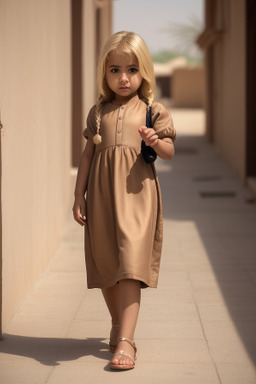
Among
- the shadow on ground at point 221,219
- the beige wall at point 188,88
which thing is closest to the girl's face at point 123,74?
the shadow on ground at point 221,219

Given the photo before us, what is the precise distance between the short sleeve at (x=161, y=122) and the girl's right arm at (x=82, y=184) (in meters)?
0.37

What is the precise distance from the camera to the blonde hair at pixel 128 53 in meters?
4.12

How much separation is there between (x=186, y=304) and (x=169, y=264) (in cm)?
141

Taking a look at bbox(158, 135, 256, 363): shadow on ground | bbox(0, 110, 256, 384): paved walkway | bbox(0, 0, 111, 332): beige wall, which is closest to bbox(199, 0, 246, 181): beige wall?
bbox(158, 135, 256, 363): shadow on ground

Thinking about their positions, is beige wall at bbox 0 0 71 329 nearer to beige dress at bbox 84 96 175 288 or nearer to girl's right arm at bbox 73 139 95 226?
girl's right arm at bbox 73 139 95 226

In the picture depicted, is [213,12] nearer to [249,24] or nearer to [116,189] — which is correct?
[249,24]

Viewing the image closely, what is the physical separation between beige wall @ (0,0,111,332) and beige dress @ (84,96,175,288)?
710 mm

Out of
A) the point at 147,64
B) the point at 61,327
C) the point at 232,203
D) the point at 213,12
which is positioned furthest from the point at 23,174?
the point at 213,12

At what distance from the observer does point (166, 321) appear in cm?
491

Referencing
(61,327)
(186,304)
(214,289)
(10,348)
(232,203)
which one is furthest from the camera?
(232,203)

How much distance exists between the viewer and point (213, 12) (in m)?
20.6

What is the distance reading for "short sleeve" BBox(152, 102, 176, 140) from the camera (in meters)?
4.14

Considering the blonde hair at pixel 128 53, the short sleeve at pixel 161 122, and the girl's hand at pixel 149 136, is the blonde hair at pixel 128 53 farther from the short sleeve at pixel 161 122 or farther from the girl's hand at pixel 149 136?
the girl's hand at pixel 149 136

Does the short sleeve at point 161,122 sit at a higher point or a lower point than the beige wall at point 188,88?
higher
